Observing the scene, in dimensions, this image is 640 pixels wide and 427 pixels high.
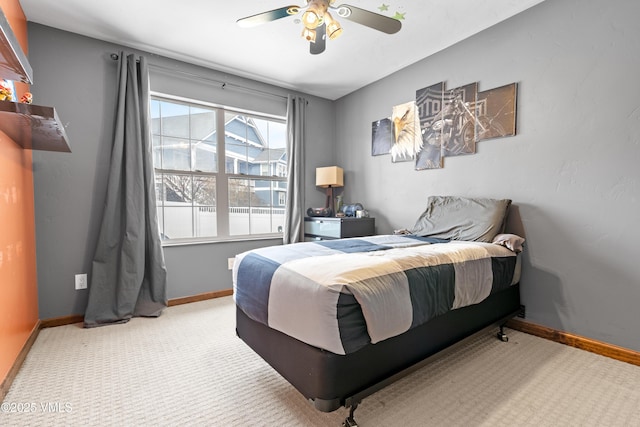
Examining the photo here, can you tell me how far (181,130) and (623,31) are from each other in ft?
12.4

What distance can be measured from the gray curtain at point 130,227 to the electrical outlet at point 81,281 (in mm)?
140

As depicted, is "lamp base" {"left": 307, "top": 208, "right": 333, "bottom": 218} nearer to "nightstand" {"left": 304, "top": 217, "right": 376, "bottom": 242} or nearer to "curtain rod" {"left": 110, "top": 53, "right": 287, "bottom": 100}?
"nightstand" {"left": 304, "top": 217, "right": 376, "bottom": 242}

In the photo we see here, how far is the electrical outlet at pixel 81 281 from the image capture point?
253 centimetres

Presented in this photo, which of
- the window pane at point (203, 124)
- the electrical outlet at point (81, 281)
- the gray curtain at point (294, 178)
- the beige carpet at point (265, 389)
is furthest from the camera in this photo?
the gray curtain at point (294, 178)

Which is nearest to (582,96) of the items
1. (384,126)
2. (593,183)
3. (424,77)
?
(593,183)

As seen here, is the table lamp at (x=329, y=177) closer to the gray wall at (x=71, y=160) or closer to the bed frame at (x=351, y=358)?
the gray wall at (x=71, y=160)

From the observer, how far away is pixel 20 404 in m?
1.47

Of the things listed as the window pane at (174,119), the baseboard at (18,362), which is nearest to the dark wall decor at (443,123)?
the window pane at (174,119)

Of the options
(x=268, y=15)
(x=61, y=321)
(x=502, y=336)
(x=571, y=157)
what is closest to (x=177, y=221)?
(x=61, y=321)

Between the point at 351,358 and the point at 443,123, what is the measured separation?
2.48m

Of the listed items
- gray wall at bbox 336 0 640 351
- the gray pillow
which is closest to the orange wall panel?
the gray pillow

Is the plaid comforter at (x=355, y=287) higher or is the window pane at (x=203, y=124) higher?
the window pane at (x=203, y=124)

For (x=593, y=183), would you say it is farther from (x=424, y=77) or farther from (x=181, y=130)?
(x=181, y=130)

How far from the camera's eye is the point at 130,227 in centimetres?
260
